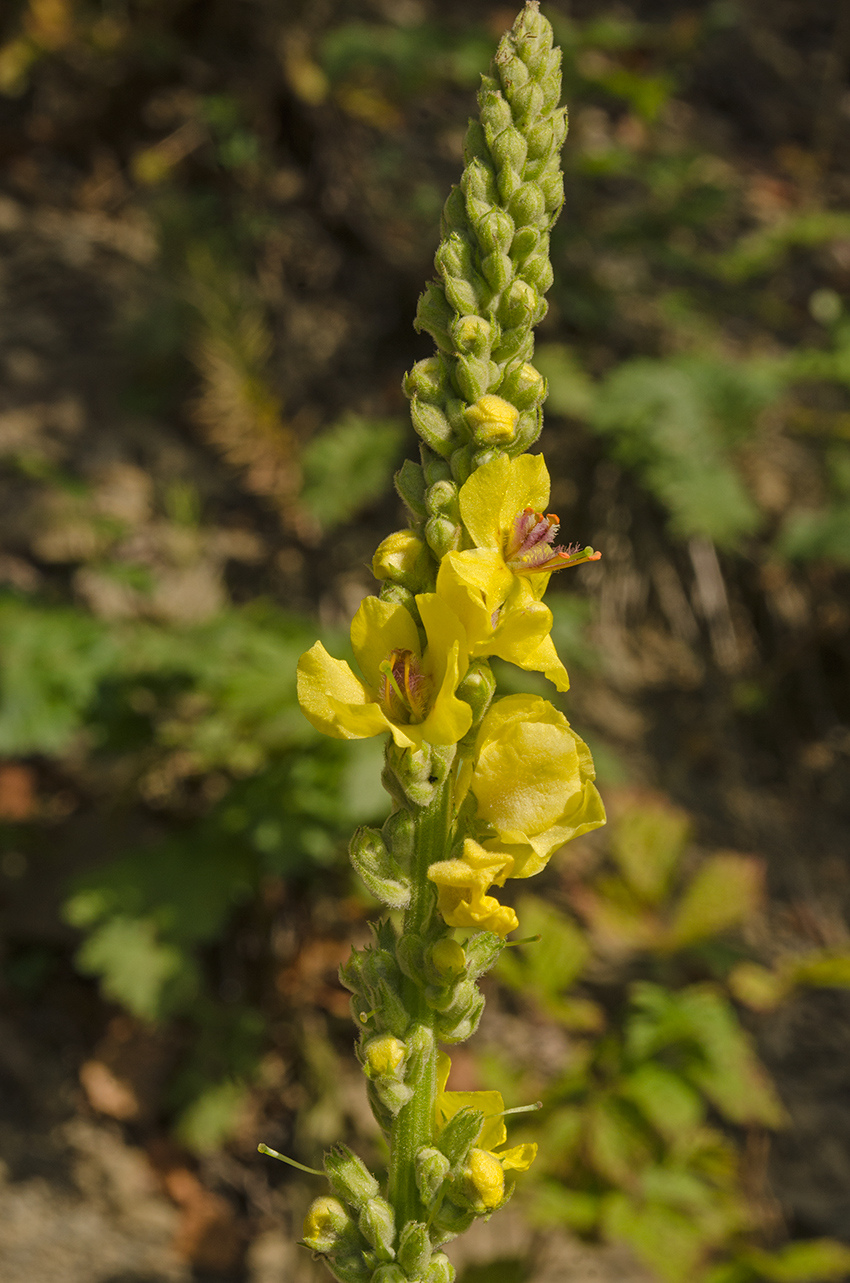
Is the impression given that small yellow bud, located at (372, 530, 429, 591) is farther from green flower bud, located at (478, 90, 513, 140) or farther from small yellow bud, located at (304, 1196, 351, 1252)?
small yellow bud, located at (304, 1196, 351, 1252)

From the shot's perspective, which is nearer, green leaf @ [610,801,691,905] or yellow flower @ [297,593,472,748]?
yellow flower @ [297,593,472,748]

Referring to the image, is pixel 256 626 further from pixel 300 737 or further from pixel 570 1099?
pixel 570 1099

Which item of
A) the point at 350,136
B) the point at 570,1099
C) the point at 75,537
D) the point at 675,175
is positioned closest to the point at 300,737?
the point at 570,1099

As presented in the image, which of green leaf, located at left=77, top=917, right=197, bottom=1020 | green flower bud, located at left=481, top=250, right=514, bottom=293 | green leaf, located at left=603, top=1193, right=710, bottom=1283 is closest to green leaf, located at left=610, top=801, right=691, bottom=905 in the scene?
green leaf, located at left=603, top=1193, right=710, bottom=1283

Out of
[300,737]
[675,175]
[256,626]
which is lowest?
[300,737]

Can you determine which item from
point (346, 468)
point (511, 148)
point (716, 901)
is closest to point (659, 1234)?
point (716, 901)
